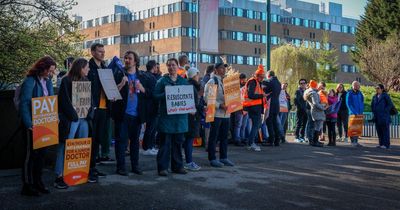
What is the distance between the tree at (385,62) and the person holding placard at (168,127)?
34398 mm

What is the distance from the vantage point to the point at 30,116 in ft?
22.8

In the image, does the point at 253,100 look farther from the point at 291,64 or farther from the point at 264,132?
the point at 291,64

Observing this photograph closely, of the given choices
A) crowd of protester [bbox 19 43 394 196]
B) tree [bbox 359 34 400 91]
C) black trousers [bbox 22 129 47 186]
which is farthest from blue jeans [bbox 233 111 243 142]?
tree [bbox 359 34 400 91]

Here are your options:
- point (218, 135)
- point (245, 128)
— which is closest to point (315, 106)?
point (245, 128)

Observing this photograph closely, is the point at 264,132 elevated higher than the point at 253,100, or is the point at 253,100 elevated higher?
the point at 253,100

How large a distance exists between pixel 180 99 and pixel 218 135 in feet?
5.88

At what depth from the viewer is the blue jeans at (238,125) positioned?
14147 mm

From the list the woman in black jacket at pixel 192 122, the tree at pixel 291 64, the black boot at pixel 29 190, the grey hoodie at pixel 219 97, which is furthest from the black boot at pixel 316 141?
the tree at pixel 291 64

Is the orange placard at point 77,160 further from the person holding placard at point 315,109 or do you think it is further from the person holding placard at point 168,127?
the person holding placard at point 315,109

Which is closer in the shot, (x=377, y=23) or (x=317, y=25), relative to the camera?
(x=377, y=23)

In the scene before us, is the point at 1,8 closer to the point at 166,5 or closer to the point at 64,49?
the point at 64,49

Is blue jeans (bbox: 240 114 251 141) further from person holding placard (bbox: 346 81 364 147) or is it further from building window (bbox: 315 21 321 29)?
building window (bbox: 315 21 321 29)

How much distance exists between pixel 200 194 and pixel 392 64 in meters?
36.2

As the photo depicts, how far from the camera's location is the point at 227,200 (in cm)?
700
